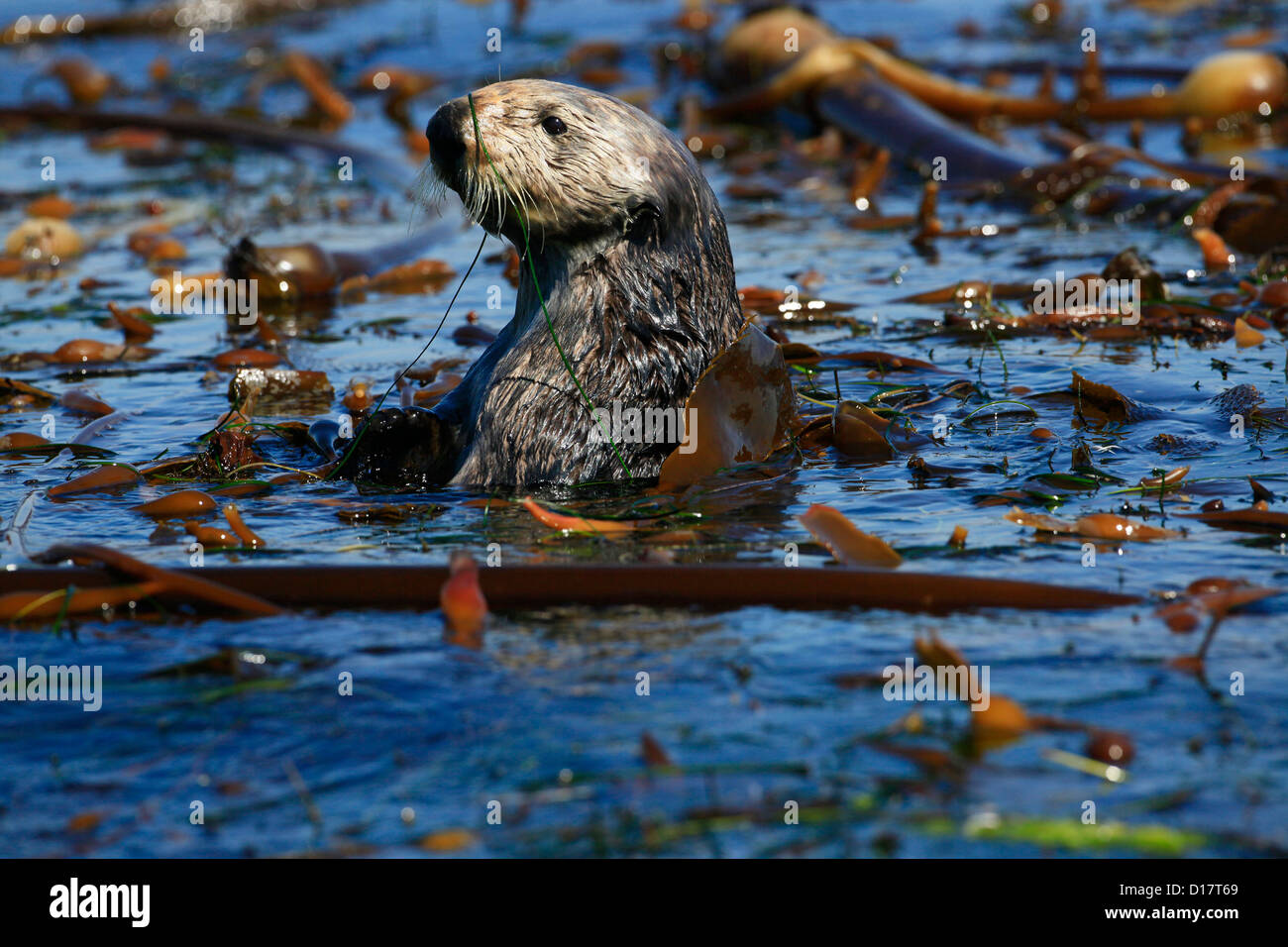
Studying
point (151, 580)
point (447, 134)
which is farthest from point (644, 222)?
point (151, 580)

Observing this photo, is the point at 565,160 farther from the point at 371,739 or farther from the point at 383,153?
the point at 383,153

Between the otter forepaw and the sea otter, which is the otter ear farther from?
the otter forepaw

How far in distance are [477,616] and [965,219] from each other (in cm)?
608

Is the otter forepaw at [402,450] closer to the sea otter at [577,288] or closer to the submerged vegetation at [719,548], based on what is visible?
the sea otter at [577,288]

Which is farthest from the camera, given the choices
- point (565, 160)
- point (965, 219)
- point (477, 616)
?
point (965, 219)

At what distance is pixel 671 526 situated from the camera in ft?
13.2

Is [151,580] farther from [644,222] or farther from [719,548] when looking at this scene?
[644,222]

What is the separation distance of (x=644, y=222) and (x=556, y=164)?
32 centimetres

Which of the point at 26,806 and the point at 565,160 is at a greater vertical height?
the point at 565,160

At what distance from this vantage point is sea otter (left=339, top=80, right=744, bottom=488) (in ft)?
14.0

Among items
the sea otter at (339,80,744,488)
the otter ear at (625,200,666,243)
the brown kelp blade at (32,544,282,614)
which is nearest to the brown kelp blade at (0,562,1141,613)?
the brown kelp blade at (32,544,282,614)

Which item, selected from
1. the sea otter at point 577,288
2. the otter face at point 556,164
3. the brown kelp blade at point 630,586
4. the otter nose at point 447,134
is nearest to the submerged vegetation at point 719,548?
the brown kelp blade at point 630,586

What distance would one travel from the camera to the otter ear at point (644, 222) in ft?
14.3

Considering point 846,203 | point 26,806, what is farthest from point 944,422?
point 846,203
